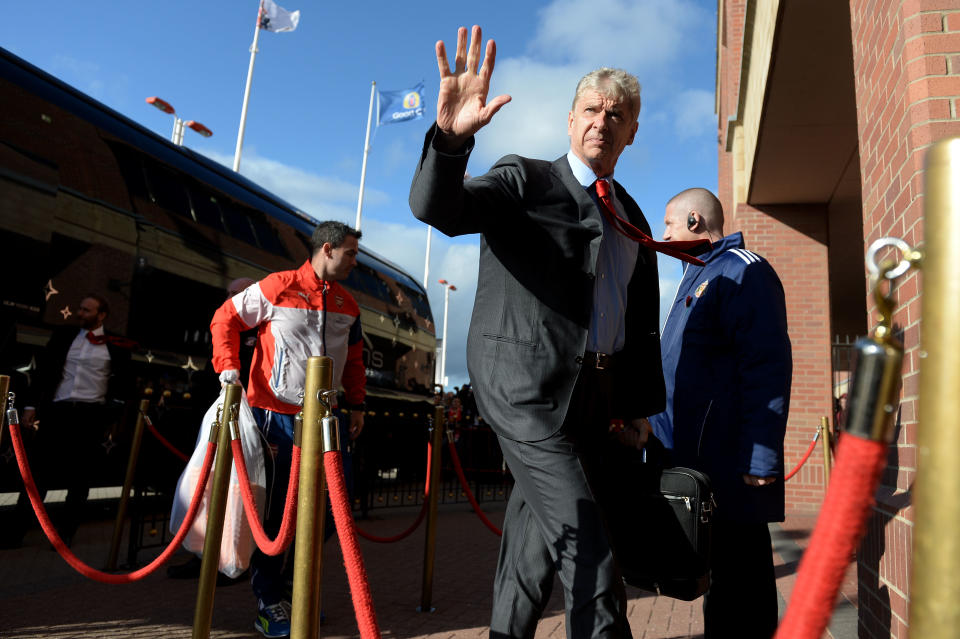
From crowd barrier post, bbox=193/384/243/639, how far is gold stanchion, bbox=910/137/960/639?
2.67 metres

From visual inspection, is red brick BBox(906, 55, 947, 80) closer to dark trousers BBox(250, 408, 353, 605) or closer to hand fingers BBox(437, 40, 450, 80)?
hand fingers BBox(437, 40, 450, 80)

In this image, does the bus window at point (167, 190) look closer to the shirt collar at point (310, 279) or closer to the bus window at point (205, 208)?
the bus window at point (205, 208)

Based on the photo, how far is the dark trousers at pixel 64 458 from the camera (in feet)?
19.1

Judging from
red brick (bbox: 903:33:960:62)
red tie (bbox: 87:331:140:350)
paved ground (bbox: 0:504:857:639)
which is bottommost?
paved ground (bbox: 0:504:857:639)

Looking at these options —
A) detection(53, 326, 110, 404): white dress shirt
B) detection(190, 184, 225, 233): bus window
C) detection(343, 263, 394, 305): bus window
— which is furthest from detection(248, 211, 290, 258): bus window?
detection(53, 326, 110, 404): white dress shirt

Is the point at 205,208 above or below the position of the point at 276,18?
below

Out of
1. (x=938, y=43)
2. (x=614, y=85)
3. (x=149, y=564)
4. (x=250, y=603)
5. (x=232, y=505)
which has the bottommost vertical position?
(x=250, y=603)

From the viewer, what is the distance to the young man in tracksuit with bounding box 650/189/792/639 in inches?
109

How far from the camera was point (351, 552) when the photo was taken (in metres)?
1.73

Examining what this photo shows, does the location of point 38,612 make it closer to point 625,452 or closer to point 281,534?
point 281,534

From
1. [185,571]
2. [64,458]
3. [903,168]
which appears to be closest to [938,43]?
[903,168]

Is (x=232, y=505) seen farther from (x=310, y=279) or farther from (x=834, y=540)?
(x=834, y=540)

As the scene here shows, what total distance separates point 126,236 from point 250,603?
4.10 m

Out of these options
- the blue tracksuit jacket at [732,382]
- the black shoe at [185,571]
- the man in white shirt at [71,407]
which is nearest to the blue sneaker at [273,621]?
the black shoe at [185,571]
